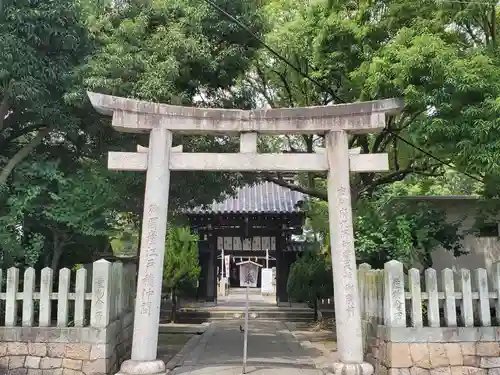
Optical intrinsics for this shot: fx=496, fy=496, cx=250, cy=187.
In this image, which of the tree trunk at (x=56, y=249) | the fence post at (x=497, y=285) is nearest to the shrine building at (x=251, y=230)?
the tree trunk at (x=56, y=249)

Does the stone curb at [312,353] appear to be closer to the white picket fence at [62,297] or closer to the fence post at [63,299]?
the white picket fence at [62,297]

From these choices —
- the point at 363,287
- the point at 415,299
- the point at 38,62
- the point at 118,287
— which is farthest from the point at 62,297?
the point at 415,299

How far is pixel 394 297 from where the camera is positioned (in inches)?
322

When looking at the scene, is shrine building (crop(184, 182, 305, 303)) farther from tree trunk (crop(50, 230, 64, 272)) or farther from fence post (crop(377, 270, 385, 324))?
fence post (crop(377, 270, 385, 324))

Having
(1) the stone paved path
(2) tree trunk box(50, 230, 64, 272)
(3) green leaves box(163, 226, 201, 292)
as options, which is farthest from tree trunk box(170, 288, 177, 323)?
(2) tree trunk box(50, 230, 64, 272)

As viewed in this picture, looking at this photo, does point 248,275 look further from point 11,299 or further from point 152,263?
point 11,299

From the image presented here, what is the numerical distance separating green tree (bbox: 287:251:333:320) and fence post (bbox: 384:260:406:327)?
861cm

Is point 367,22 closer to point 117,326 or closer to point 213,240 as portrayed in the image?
point 117,326

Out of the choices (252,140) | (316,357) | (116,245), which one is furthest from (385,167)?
(116,245)

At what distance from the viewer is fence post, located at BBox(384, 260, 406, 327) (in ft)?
26.7

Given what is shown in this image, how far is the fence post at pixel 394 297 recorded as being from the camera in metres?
8.12

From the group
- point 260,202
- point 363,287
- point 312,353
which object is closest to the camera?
point 363,287

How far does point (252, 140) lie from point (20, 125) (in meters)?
5.31

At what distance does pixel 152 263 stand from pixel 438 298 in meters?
4.86
